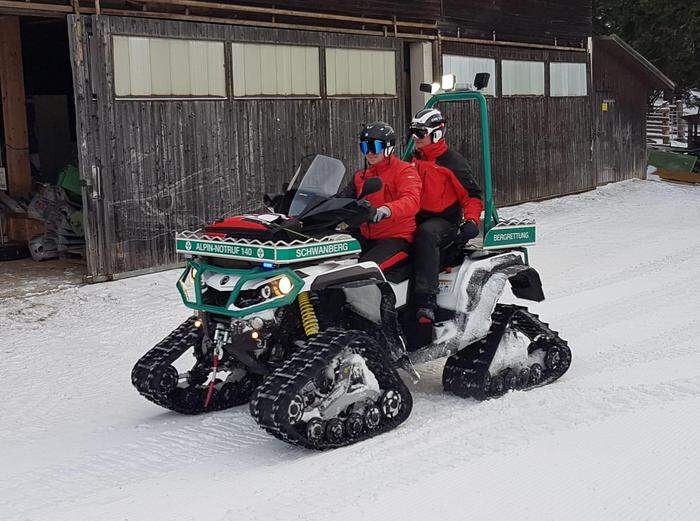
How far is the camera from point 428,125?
6984 mm

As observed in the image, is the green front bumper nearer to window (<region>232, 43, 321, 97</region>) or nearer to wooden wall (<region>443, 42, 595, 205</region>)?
window (<region>232, 43, 321, 97</region>)

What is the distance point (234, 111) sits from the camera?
12906 mm

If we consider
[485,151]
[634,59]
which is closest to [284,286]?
[485,151]

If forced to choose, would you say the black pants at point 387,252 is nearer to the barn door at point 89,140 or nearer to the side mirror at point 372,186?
the side mirror at point 372,186

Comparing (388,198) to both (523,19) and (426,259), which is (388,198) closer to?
(426,259)

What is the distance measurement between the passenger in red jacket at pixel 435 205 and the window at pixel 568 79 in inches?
555

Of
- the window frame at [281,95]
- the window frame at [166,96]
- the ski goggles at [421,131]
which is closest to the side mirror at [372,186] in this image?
the ski goggles at [421,131]

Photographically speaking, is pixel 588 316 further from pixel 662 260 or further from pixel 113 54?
pixel 113 54

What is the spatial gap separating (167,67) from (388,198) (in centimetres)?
631

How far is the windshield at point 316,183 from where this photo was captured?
6.14 m

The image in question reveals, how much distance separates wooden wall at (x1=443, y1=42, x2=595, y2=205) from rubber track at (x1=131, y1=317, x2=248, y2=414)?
11498mm

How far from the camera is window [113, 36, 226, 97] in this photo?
451 inches

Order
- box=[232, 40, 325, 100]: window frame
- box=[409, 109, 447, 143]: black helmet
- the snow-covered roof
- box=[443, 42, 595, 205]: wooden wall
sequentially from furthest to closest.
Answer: the snow-covered roof
box=[443, 42, 595, 205]: wooden wall
box=[232, 40, 325, 100]: window frame
box=[409, 109, 447, 143]: black helmet

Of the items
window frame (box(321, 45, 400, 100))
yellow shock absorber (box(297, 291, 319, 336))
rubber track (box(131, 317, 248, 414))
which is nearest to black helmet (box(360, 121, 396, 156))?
yellow shock absorber (box(297, 291, 319, 336))
